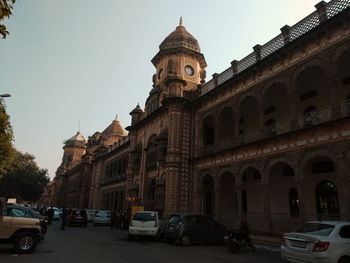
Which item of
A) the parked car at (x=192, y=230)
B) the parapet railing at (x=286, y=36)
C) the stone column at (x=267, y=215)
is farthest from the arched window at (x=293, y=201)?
the parapet railing at (x=286, y=36)

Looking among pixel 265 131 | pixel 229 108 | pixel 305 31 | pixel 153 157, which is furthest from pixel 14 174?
pixel 305 31

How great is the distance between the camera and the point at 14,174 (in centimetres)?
5144

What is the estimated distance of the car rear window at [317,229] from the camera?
7.79m

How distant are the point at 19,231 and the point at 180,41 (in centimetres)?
2439

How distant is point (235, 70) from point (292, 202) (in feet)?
29.9

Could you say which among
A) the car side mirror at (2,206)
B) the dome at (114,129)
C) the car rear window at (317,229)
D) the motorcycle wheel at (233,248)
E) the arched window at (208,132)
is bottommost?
the motorcycle wheel at (233,248)

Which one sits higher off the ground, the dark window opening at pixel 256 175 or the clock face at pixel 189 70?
the clock face at pixel 189 70

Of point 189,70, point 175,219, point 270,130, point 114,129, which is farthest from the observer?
point 114,129

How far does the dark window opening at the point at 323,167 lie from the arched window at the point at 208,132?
895 centimetres

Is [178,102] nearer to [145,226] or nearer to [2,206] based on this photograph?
[145,226]

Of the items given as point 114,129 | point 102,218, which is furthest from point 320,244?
point 114,129

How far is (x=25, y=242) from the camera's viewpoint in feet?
32.4

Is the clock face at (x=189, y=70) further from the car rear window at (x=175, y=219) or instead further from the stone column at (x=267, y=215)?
the car rear window at (x=175, y=219)

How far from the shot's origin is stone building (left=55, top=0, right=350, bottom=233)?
44.9 ft
